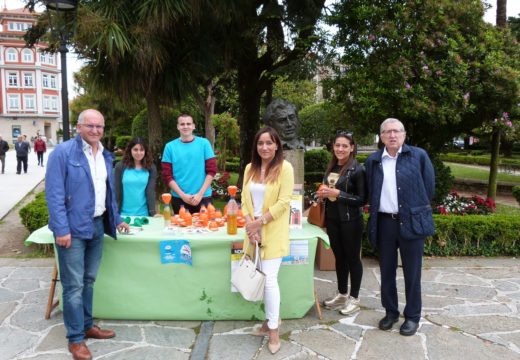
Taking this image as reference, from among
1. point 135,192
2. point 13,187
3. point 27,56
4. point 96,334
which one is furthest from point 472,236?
point 27,56

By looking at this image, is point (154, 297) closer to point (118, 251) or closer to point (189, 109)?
point (118, 251)

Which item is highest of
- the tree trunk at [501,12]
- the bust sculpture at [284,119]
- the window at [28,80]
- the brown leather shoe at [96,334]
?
the window at [28,80]

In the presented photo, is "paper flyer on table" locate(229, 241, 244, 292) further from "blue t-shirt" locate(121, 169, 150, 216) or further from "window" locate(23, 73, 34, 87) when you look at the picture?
"window" locate(23, 73, 34, 87)

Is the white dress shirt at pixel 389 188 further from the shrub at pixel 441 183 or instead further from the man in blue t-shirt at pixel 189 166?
the shrub at pixel 441 183

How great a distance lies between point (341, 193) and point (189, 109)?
16.0m

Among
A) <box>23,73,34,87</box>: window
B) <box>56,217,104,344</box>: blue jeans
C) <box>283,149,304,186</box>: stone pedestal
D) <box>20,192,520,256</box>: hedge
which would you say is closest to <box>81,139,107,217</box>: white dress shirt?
<box>56,217,104,344</box>: blue jeans

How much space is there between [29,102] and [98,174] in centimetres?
6458

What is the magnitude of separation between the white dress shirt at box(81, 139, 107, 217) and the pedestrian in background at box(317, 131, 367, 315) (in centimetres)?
178

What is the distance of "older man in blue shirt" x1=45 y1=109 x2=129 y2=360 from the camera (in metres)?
2.95

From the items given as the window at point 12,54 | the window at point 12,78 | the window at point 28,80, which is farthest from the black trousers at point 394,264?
the window at point 12,54

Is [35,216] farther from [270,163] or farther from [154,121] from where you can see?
[270,163]

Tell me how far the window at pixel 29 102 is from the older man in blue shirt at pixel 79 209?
64295 mm

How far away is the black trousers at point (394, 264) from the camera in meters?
3.44

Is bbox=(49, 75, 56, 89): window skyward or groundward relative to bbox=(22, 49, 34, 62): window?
groundward
